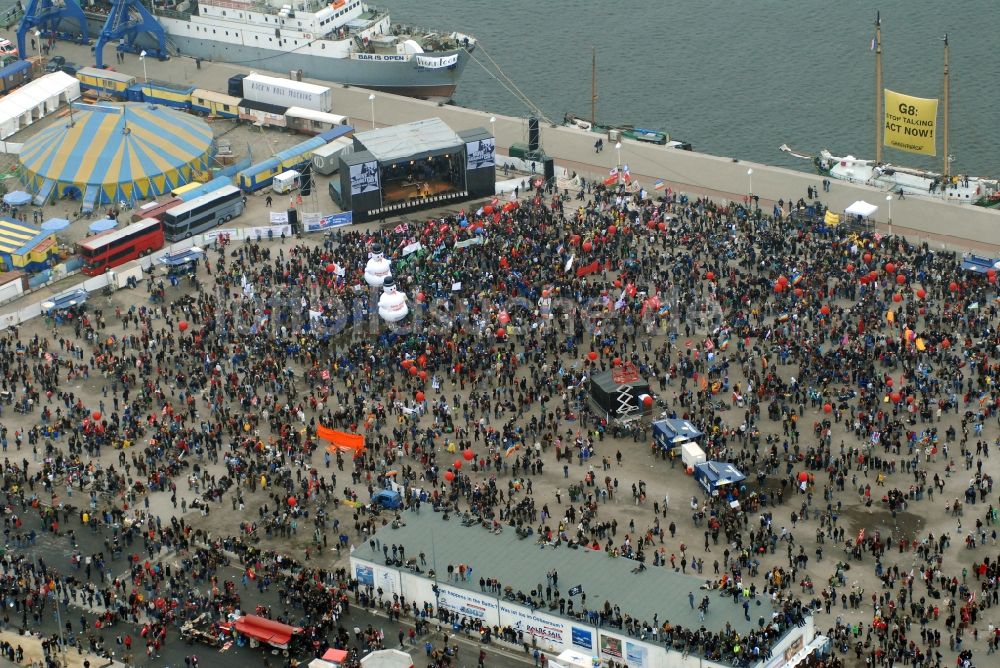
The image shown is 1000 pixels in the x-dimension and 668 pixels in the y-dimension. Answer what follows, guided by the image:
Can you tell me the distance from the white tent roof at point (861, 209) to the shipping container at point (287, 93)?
38.2m

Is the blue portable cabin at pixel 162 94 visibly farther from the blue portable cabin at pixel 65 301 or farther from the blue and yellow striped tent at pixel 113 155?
the blue portable cabin at pixel 65 301

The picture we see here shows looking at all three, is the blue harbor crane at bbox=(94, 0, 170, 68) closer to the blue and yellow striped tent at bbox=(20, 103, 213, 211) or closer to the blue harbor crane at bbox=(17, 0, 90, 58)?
the blue harbor crane at bbox=(17, 0, 90, 58)

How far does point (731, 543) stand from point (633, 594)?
24.8 ft

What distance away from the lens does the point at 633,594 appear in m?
75.5

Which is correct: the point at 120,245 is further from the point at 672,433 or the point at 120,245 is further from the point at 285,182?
the point at 672,433

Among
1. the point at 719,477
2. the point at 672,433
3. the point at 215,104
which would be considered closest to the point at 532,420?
the point at 672,433

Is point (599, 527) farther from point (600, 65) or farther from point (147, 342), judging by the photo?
point (600, 65)

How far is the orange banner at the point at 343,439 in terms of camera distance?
88.9 m

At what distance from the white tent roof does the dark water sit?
20.5 metres

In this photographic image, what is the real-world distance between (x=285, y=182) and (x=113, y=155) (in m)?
10.6

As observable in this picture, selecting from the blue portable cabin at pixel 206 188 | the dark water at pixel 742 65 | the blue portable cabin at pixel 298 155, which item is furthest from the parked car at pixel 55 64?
the dark water at pixel 742 65

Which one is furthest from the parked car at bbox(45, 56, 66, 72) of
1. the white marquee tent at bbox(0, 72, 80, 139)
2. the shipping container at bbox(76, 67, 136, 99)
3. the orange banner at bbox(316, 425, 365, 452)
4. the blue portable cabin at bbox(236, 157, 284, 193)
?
the orange banner at bbox(316, 425, 365, 452)

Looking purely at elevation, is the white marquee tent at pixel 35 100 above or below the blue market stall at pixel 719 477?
above

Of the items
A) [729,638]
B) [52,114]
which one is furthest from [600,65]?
[729,638]
